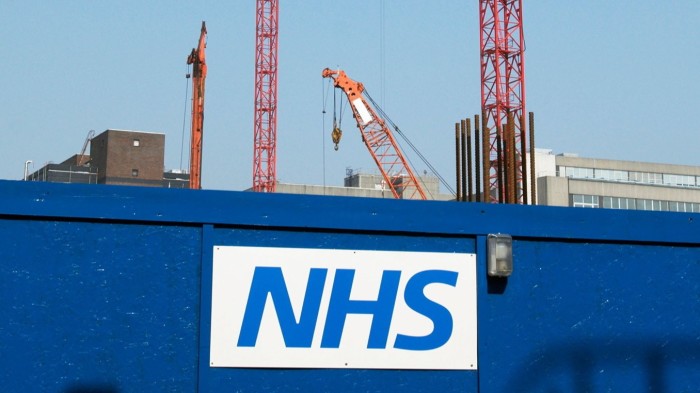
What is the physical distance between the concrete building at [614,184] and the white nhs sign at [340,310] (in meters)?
79.0

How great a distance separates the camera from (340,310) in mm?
6340

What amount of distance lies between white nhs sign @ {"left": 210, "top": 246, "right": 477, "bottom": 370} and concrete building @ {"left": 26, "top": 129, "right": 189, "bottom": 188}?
79.5m

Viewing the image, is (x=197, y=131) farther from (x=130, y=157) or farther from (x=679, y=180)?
(x=679, y=180)

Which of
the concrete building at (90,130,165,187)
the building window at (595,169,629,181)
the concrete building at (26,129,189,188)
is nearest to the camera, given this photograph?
the concrete building at (26,129,189,188)

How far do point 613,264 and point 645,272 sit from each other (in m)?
0.27

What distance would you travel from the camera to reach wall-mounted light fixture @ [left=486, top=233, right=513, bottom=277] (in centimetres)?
665

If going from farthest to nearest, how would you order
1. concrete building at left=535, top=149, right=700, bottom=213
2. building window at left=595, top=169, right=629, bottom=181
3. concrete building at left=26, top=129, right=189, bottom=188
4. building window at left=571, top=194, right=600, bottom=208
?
building window at left=595, top=169, right=629, bottom=181 < building window at left=571, top=194, right=600, bottom=208 < concrete building at left=535, top=149, right=700, bottom=213 < concrete building at left=26, top=129, right=189, bottom=188

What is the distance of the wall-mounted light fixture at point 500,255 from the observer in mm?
6648

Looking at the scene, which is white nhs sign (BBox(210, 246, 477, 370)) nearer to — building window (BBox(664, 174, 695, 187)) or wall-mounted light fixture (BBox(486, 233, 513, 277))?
wall-mounted light fixture (BBox(486, 233, 513, 277))

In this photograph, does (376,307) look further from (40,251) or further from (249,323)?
(40,251)

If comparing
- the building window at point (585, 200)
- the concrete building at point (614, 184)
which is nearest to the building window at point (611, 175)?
the concrete building at point (614, 184)

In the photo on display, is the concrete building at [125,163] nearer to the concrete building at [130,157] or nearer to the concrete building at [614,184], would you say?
the concrete building at [130,157]

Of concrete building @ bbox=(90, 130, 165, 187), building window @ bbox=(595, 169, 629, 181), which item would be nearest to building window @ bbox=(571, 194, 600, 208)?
building window @ bbox=(595, 169, 629, 181)

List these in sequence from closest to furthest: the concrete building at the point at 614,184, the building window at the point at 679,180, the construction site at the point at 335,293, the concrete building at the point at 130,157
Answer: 1. the construction site at the point at 335,293
2. the concrete building at the point at 130,157
3. the concrete building at the point at 614,184
4. the building window at the point at 679,180
